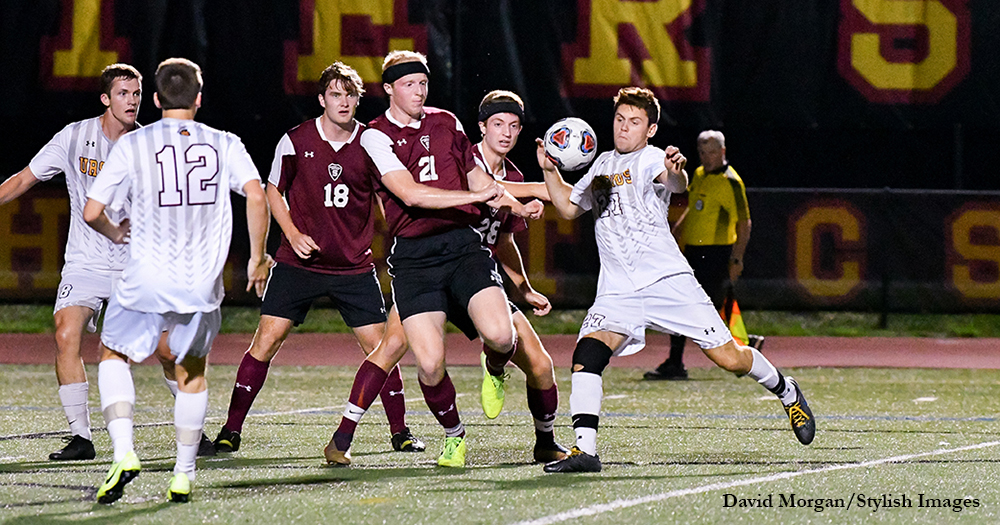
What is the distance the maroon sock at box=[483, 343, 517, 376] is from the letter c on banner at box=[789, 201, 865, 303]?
9.41 meters

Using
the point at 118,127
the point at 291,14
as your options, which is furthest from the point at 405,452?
the point at 291,14

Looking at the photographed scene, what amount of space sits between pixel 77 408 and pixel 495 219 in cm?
246

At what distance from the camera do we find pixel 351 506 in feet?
20.6

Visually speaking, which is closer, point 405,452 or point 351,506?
point 351,506

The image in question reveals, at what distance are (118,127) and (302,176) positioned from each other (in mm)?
1031

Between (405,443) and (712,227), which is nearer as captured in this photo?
(405,443)

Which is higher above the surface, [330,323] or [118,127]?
[118,127]

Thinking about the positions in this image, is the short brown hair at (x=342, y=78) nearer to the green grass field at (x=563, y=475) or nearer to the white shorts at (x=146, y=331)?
the green grass field at (x=563, y=475)

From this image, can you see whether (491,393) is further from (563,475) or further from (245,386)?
(245,386)

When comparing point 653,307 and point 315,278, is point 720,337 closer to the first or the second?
point 653,307

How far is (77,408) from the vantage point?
809 cm

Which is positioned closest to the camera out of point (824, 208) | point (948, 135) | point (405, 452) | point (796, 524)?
point (796, 524)

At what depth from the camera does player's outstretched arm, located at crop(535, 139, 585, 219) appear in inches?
299

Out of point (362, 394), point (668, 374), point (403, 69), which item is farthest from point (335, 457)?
point (668, 374)
